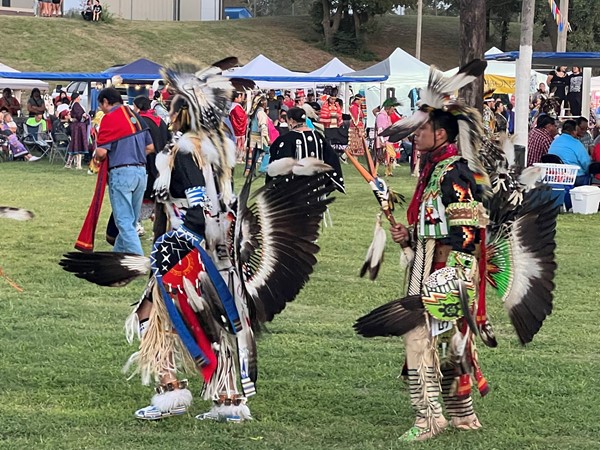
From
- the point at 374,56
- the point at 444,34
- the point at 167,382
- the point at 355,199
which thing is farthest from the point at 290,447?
the point at 444,34

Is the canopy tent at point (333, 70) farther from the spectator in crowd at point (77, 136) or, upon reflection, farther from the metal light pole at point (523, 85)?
the metal light pole at point (523, 85)

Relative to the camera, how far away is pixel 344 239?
1138 cm

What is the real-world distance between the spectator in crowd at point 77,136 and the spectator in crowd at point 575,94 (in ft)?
33.4

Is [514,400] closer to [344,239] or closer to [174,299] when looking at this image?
[174,299]

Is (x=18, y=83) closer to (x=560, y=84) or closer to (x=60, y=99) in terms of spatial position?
(x=60, y=99)

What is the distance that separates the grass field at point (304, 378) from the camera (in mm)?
4688

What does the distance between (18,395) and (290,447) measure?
1601 millimetres

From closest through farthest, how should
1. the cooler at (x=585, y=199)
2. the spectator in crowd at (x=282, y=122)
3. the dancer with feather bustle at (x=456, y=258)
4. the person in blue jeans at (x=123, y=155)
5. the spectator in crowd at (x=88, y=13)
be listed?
the dancer with feather bustle at (x=456, y=258) < the person in blue jeans at (x=123, y=155) < the cooler at (x=585, y=199) < the spectator in crowd at (x=282, y=122) < the spectator in crowd at (x=88, y=13)

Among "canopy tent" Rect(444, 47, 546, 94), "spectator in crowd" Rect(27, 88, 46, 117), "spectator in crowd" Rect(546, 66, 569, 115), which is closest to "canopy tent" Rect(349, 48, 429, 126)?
"canopy tent" Rect(444, 47, 546, 94)

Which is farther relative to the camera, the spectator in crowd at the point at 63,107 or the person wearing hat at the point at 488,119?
the spectator in crowd at the point at 63,107

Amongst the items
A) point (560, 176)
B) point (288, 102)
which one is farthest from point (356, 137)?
point (288, 102)

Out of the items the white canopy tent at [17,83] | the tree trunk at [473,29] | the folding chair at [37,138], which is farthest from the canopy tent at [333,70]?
the tree trunk at [473,29]

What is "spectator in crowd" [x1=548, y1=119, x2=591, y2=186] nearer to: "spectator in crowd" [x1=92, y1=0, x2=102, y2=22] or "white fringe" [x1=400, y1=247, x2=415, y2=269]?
"white fringe" [x1=400, y1=247, x2=415, y2=269]

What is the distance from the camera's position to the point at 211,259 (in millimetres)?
4766
